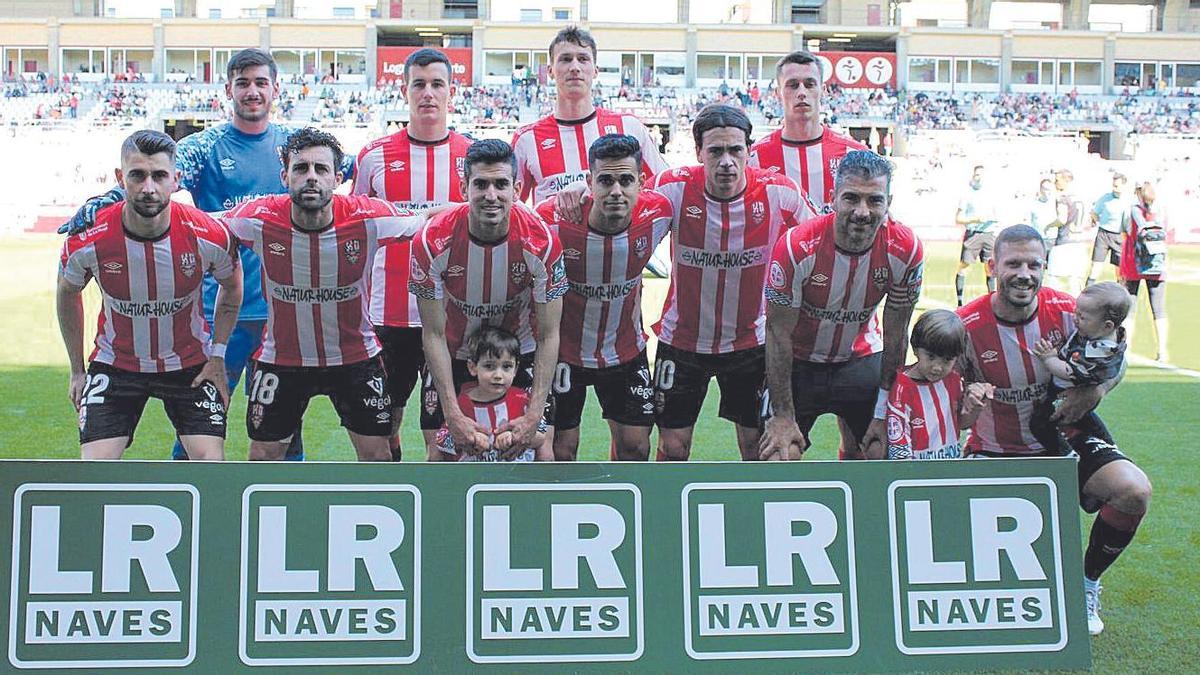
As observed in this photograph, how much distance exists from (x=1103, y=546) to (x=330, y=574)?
2.80 m

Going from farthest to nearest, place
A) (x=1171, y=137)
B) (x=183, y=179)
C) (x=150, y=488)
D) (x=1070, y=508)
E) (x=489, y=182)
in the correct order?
(x=1171, y=137) < (x=183, y=179) < (x=489, y=182) < (x=1070, y=508) < (x=150, y=488)

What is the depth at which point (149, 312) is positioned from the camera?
4.74 meters

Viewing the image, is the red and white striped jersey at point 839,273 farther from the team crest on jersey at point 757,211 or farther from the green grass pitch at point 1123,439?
the green grass pitch at point 1123,439

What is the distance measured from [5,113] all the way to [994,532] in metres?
49.1

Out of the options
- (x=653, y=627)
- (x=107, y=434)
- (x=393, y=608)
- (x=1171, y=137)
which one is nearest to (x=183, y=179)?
(x=107, y=434)

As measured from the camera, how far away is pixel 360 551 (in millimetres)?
3537

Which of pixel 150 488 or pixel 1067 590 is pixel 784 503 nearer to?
pixel 1067 590

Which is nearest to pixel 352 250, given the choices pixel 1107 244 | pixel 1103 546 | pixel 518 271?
pixel 518 271

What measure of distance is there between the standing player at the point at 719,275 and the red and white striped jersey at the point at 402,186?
1.04 metres

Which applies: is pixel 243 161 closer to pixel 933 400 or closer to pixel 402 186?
pixel 402 186

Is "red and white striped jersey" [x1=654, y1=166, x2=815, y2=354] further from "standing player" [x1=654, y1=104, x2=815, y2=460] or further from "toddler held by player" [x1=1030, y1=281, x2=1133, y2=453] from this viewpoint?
"toddler held by player" [x1=1030, y1=281, x2=1133, y2=453]

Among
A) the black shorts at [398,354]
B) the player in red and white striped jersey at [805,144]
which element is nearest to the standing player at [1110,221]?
the player in red and white striped jersey at [805,144]

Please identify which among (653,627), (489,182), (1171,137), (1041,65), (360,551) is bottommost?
(653,627)

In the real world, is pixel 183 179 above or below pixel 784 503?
above
